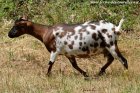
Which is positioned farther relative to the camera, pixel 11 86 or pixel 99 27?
pixel 99 27

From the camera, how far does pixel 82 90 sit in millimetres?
9281

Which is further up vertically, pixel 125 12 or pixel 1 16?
pixel 125 12

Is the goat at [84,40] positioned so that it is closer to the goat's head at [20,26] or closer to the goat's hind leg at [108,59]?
the goat's hind leg at [108,59]

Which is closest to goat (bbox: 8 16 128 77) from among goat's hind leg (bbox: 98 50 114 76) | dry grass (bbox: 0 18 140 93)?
goat's hind leg (bbox: 98 50 114 76)

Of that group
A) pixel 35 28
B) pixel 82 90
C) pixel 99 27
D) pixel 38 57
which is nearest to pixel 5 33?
pixel 38 57

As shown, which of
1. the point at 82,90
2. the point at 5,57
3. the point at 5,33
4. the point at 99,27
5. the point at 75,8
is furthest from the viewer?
the point at 75,8

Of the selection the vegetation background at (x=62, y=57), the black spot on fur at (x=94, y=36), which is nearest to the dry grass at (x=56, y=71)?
the vegetation background at (x=62, y=57)

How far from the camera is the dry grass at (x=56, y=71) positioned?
9422 millimetres

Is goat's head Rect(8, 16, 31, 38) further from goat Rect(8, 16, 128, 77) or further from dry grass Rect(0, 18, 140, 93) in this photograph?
dry grass Rect(0, 18, 140, 93)

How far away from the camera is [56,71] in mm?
11469

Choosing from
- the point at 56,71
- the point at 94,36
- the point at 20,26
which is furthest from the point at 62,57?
the point at 94,36

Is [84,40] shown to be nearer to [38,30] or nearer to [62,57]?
[38,30]

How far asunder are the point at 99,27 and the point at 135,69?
1.25 m

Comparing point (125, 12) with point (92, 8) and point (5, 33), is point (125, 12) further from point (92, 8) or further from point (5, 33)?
point (5, 33)
